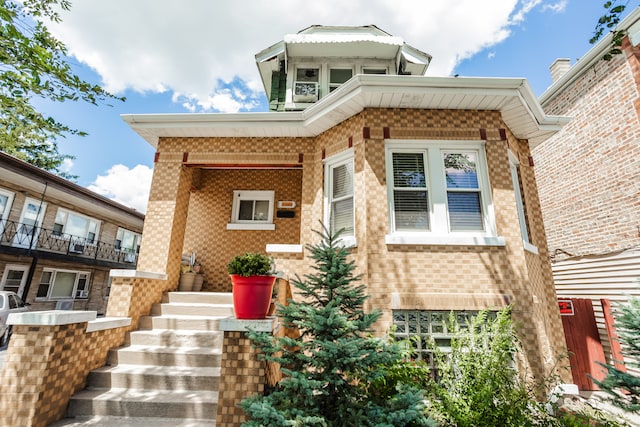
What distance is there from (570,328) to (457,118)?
5018 millimetres

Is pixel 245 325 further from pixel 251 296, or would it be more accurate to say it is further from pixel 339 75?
pixel 339 75

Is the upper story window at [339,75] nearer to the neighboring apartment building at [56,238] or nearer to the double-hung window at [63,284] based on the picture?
the neighboring apartment building at [56,238]

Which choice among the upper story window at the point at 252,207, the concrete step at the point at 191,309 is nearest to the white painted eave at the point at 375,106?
the upper story window at the point at 252,207

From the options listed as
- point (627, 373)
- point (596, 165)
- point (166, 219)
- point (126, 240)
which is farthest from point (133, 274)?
point (126, 240)

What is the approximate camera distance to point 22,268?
41.7 ft

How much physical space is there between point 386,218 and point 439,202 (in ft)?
3.29

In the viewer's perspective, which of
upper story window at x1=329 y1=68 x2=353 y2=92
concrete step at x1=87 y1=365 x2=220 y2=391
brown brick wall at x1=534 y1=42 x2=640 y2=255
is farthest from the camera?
upper story window at x1=329 y1=68 x2=353 y2=92

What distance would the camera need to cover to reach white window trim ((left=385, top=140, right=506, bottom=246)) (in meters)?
4.51

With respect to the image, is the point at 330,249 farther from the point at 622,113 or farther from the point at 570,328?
the point at 622,113

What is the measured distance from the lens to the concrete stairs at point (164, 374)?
3273 millimetres

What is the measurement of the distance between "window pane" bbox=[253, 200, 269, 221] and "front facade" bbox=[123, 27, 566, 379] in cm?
186

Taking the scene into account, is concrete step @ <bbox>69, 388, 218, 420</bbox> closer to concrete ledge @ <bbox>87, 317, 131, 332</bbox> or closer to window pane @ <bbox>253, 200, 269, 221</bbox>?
concrete ledge @ <bbox>87, 317, 131, 332</bbox>

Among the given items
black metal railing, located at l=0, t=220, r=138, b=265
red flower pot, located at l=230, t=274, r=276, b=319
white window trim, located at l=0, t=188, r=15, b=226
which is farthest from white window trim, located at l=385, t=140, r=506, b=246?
white window trim, located at l=0, t=188, r=15, b=226

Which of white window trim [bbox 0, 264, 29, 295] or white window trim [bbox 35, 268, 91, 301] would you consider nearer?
white window trim [bbox 0, 264, 29, 295]
